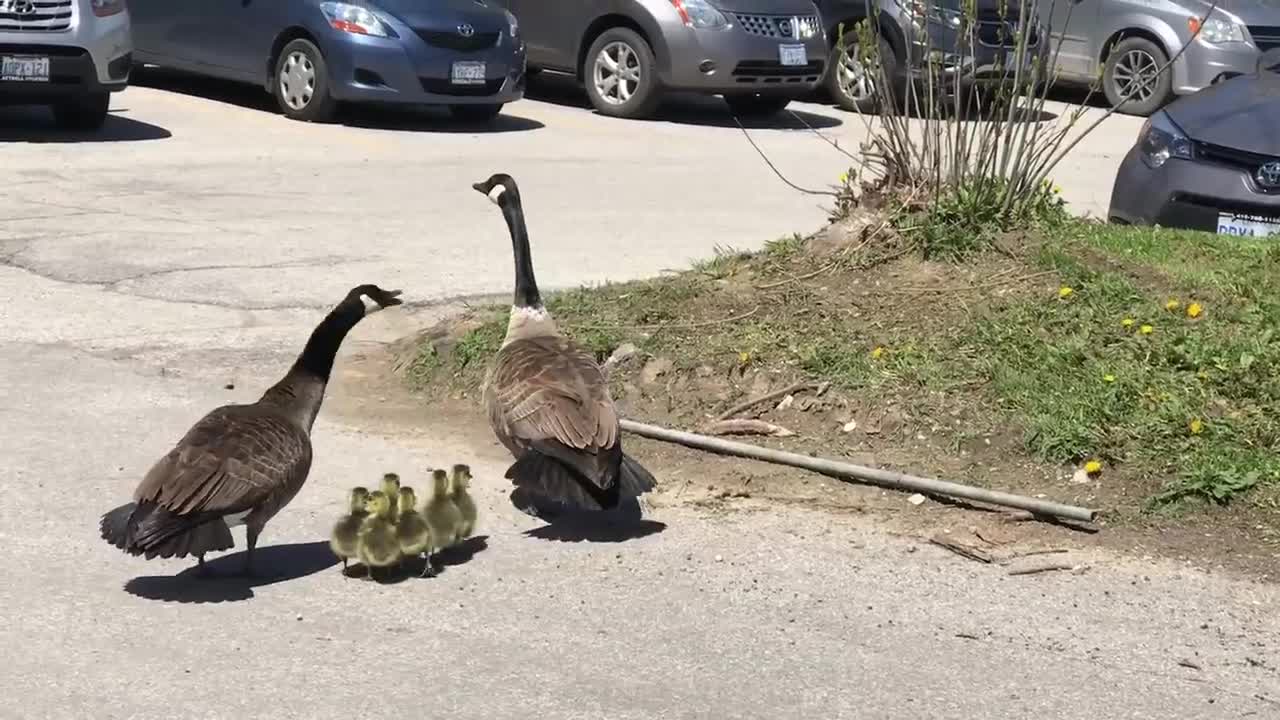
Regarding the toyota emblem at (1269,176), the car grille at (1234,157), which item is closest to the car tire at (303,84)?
the car grille at (1234,157)

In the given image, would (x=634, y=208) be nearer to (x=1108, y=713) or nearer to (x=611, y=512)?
(x=611, y=512)

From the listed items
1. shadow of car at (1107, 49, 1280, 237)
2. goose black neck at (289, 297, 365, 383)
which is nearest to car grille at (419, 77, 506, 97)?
shadow of car at (1107, 49, 1280, 237)

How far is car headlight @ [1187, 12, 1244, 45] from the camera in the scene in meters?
22.1

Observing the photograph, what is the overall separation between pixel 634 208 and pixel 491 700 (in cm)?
927

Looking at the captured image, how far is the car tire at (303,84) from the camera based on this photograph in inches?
721

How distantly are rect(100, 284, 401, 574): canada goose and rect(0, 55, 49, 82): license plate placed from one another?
1012 cm

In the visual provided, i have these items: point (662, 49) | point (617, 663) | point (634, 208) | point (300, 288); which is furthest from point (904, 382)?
point (662, 49)

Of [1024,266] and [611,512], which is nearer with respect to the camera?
[611,512]

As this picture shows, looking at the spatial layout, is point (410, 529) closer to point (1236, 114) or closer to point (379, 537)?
point (379, 537)

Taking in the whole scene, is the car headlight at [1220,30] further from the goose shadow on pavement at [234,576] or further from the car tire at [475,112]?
the goose shadow on pavement at [234,576]

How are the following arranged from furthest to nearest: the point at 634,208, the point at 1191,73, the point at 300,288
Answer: the point at 1191,73
the point at 634,208
the point at 300,288

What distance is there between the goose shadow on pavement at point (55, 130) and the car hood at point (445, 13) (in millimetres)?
2533

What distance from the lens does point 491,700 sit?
524 cm

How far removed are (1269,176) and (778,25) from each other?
31.5ft
